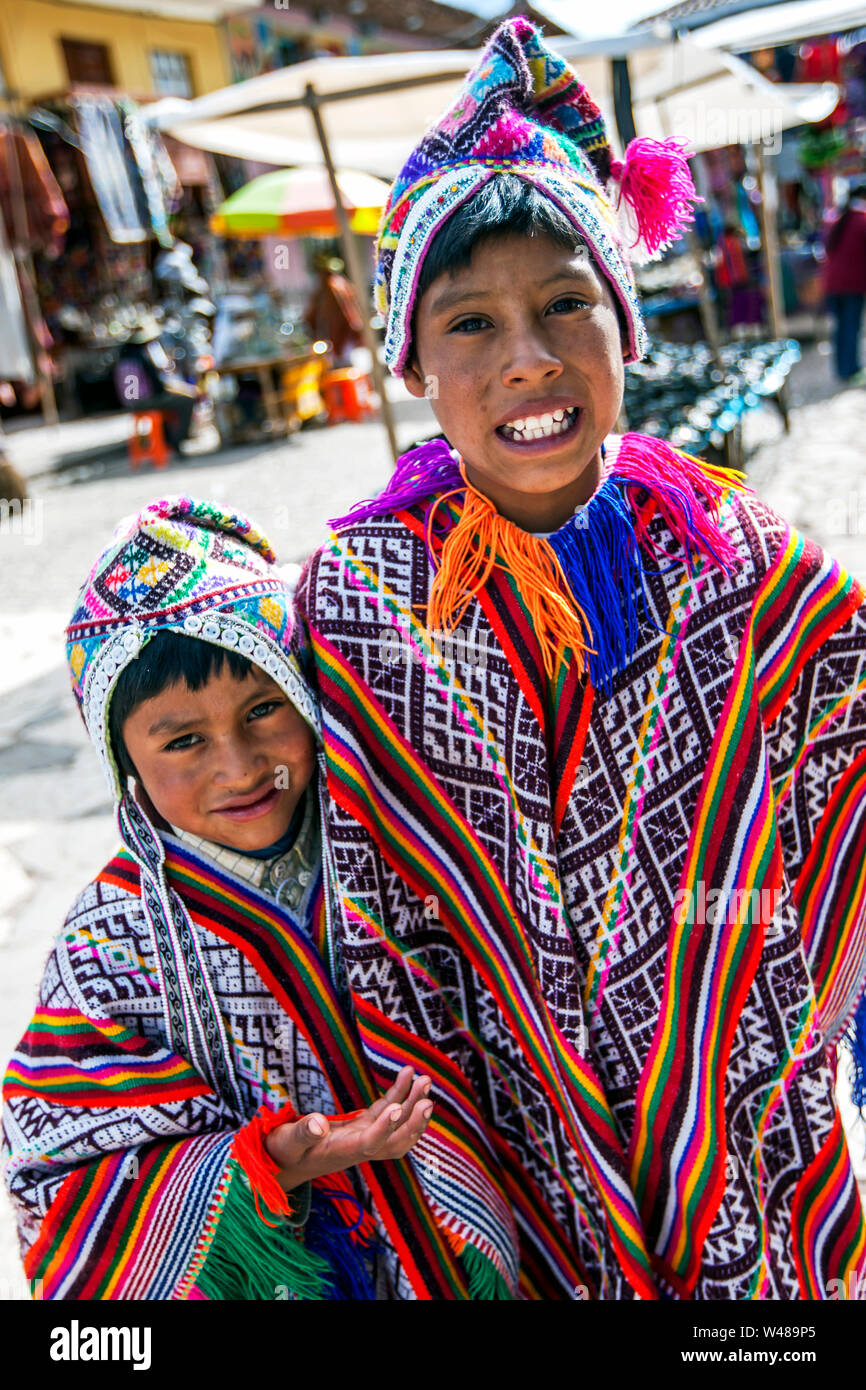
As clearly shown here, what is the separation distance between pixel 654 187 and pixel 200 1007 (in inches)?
49.3

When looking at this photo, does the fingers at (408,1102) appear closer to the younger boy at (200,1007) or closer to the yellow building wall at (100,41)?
the younger boy at (200,1007)

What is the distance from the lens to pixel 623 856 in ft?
4.40

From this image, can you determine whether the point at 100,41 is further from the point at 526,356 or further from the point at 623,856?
the point at 623,856

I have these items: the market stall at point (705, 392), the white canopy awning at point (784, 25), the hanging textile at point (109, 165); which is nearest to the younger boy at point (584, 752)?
the market stall at point (705, 392)

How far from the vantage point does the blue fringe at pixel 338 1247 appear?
149cm

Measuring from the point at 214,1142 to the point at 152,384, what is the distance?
33.8 feet

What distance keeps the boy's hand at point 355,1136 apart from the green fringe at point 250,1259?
71mm

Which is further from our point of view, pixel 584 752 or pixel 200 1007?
pixel 200 1007

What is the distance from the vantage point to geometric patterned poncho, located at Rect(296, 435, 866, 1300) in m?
1.32

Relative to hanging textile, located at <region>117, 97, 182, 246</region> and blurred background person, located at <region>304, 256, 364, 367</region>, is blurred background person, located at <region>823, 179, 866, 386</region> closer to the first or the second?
blurred background person, located at <region>304, 256, 364, 367</region>

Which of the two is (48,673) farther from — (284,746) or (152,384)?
(152,384)

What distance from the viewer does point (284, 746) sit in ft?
4.62

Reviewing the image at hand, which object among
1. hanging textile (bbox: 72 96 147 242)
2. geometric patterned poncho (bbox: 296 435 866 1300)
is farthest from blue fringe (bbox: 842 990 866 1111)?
hanging textile (bbox: 72 96 147 242)

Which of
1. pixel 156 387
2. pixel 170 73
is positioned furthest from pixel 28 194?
pixel 170 73
